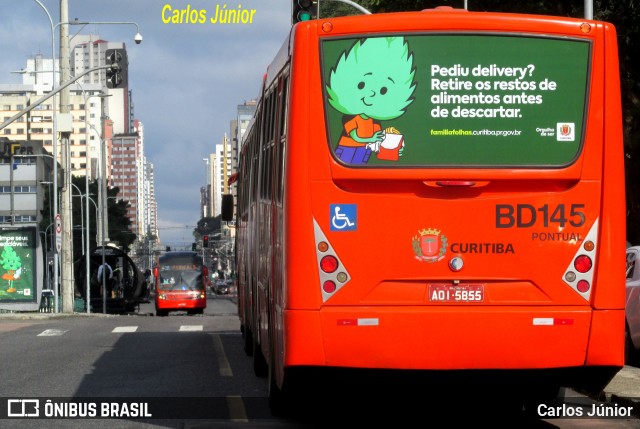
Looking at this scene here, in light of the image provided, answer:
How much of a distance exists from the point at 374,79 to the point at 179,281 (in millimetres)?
56548

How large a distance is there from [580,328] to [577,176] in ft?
3.71

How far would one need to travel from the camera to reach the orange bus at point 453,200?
9273 millimetres

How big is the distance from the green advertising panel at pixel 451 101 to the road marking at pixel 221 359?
7.21 metres

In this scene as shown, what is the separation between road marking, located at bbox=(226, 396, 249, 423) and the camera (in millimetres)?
11367

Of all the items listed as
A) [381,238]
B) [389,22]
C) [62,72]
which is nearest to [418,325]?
[381,238]

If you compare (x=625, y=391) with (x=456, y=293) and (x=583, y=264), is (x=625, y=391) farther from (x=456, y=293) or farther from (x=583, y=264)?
(x=456, y=293)

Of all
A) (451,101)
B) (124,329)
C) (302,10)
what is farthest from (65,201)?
(451,101)

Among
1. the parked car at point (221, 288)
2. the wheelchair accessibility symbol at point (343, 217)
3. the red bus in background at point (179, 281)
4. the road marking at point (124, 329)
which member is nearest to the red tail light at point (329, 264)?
the wheelchair accessibility symbol at point (343, 217)

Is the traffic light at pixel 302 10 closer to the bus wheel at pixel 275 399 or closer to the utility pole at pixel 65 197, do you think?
the bus wheel at pixel 275 399

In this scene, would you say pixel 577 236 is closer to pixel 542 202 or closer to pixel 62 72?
pixel 542 202

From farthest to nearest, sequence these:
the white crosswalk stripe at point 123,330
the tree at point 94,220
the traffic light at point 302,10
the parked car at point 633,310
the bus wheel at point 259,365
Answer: the tree at point 94,220
the white crosswalk stripe at point 123,330
the traffic light at point 302,10
the parked car at point 633,310
the bus wheel at point 259,365

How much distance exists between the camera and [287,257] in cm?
941

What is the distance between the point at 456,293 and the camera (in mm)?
9328

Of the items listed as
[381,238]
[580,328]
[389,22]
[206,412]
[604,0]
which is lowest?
[206,412]
